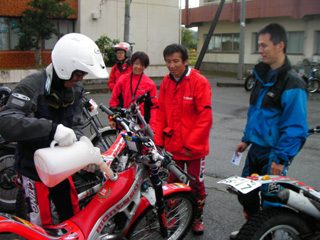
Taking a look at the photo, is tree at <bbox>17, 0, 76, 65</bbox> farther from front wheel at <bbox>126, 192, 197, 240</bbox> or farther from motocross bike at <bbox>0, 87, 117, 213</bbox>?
front wheel at <bbox>126, 192, 197, 240</bbox>

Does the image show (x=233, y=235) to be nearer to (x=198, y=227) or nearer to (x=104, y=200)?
(x=198, y=227)

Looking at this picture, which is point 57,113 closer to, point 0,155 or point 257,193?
point 0,155

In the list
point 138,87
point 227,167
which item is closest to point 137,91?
point 138,87

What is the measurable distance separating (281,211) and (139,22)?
18.2m

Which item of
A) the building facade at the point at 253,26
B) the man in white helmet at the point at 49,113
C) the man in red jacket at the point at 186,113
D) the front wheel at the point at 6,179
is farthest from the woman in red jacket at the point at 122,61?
the building facade at the point at 253,26

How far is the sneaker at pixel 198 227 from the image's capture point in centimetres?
358

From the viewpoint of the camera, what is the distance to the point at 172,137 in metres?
3.53

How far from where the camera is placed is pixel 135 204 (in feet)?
9.59

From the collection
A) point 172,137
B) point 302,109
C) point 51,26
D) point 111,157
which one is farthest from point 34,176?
point 51,26

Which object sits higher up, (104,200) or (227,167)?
(104,200)

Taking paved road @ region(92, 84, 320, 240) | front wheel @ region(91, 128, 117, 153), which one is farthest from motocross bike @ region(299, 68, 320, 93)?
front wheel @ region(91, 128, 117, 153)

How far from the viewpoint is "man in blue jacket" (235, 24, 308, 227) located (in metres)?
2.69

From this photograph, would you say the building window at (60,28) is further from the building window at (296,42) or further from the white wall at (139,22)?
the building window at (296,42)

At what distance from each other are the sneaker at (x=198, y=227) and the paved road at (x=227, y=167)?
0.17 ft
